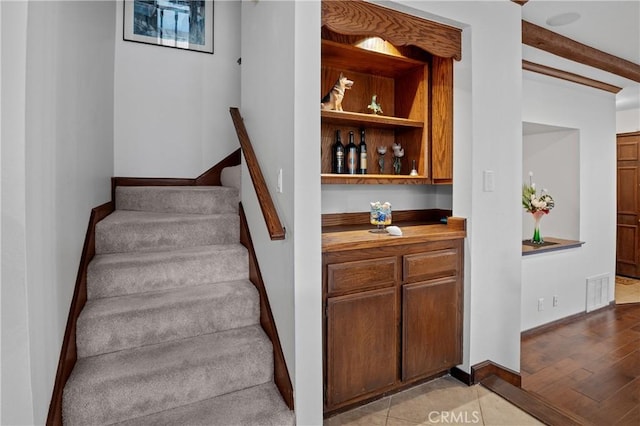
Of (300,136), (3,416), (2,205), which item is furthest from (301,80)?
(3,416)

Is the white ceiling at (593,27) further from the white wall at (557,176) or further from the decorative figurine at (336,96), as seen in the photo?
the decorative figurine at (336,96)

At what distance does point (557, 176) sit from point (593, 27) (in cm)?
194

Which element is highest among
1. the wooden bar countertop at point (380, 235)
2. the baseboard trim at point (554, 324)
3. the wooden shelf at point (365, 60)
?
the wooden shelf at point (365, 60)

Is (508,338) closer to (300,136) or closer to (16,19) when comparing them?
(300,136)

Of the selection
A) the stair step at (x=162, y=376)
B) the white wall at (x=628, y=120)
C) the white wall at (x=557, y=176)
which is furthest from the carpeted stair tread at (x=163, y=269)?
the white wall at (x=628, y=120)

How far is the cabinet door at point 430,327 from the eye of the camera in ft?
6.97

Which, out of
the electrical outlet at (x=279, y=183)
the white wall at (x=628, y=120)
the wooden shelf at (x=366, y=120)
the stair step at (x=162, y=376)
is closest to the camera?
the stair step at (x=162, y=376)

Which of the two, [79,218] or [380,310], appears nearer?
[79,218]

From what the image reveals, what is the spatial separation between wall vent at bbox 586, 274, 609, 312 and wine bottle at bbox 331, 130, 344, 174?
12.0 ft

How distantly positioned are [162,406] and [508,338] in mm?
2243

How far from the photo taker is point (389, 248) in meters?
2.06

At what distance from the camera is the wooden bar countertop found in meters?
1.91

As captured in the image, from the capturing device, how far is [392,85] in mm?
2818

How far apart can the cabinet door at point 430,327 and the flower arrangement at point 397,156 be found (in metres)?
0.94
